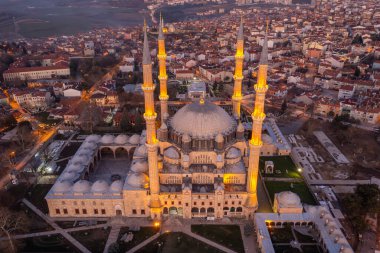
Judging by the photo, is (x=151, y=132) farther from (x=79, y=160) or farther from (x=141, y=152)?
(x=79, y=160)

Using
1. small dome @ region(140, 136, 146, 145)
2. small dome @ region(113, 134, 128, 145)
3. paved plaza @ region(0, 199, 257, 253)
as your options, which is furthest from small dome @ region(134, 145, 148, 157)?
paved plaza @ region(0, 199, 257, 253)

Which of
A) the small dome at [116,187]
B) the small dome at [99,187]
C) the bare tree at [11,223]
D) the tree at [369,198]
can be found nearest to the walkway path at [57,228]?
the bare tree at [11,223]

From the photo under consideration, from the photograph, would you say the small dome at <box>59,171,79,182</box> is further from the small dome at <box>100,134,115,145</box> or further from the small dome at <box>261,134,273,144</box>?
the small dome at <box>261,134,273,144</box>

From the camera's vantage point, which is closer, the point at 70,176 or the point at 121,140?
the point at 70,176

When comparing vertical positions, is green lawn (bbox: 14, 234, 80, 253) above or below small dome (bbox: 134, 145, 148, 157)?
below

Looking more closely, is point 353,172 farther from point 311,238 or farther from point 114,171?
point 114,171

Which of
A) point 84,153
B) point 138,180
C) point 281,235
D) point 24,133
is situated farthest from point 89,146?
point 281,235

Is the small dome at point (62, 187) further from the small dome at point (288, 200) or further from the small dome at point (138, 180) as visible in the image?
the small dome at point (288, 200)
